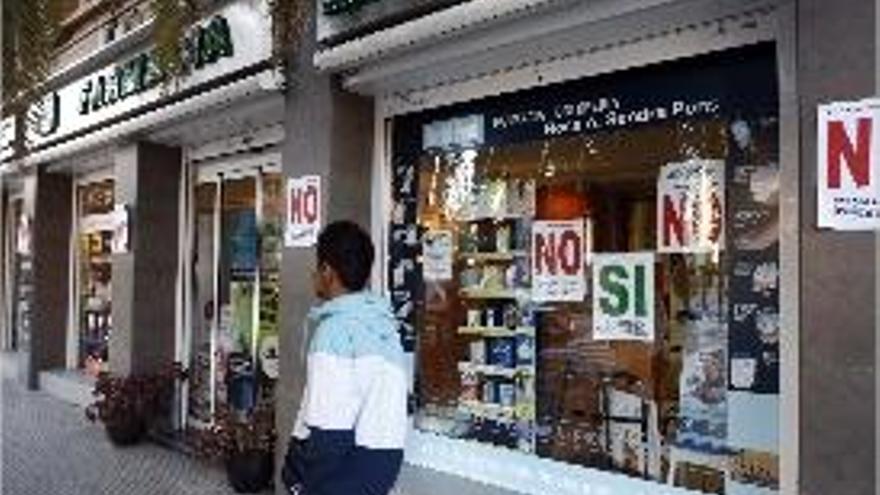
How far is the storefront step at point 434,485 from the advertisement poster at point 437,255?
1.34 m

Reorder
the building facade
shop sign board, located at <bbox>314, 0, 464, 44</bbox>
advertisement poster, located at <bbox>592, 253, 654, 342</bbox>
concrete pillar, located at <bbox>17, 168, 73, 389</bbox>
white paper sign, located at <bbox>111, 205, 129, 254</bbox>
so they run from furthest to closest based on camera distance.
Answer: concrete pillar, located at <bbox>17, 168, 73, 389</bbox> < white paper sign, located at <bbox>111, 205, 129, 254</bbox> < shop sign board, located at <bbox>314, 0, 464, 44</bbox> < advertisement poster, located at <bbox>592, 253, 654, 342</bbox> < the building facade

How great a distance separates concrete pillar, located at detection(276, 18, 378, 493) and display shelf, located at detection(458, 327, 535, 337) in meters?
1.14

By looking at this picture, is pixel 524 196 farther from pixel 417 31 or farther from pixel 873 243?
pixel 873 243

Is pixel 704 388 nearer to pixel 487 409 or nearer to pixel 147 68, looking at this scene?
pixel 487 409

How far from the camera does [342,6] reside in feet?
28.6

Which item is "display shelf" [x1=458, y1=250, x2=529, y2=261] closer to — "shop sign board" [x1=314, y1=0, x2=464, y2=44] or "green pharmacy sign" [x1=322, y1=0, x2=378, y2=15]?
"shop sign board" [x1=314, y1=0, x2=464, y2=44]

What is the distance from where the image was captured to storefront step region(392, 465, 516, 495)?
812 cm

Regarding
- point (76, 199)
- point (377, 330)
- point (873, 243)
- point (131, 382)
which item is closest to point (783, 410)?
point (873, 243)

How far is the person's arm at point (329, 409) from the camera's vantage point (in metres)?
4.46

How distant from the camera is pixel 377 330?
183 inches

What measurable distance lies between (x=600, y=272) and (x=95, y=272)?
34.6 feet

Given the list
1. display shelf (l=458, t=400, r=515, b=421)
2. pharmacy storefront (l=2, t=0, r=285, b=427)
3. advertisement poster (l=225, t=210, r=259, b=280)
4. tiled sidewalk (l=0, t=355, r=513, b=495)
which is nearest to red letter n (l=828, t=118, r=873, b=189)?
display shelf (l=458, t=400, r=515, b=421)

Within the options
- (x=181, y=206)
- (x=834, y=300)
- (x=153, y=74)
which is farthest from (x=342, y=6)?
(x=181, y=206)

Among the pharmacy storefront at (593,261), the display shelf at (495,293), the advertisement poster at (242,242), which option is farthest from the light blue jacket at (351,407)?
the advertisement poster at (242,242)
